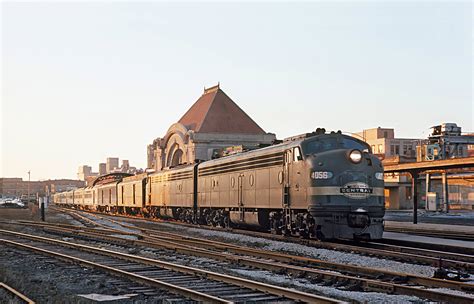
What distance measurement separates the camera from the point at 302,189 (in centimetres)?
2100

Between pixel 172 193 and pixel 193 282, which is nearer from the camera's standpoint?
pixel 193 282

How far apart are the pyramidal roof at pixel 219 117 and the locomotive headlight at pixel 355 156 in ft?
289

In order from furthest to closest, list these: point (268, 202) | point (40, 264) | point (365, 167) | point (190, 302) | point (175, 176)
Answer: point (175, 176) → point (268, 202) → point (365, 167) → point (40, 264) → point (190, 302)

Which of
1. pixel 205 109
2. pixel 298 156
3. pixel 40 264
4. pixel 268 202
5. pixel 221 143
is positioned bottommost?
pixel 40 264

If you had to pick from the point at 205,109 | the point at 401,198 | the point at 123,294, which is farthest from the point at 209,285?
the point at 205,109

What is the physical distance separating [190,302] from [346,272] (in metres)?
4.69

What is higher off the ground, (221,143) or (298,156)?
(221,143)

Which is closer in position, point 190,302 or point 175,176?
point 190,302

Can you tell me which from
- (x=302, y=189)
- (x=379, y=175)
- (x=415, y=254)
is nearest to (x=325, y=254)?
(x=415, y=254)

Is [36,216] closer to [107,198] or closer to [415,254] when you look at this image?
[107,198]

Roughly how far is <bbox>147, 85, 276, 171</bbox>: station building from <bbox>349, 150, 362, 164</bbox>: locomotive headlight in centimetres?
7957

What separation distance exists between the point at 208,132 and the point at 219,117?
27.4ft

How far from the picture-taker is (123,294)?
11445mm

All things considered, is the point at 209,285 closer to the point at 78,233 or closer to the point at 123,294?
the point at 123,294
